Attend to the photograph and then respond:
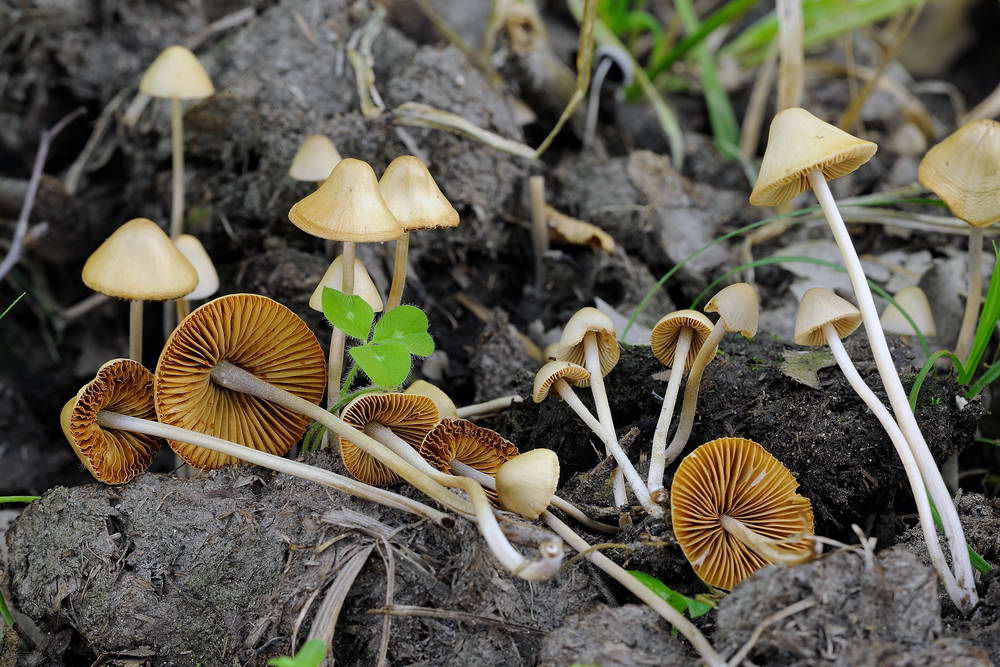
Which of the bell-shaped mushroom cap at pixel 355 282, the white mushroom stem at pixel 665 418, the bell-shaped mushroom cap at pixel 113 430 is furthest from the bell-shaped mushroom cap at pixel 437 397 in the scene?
the bell-shaped mushroom cap at pixel 113 430

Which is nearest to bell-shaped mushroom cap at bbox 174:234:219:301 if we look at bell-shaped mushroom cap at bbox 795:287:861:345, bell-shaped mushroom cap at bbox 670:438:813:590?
bell-shaped mushroom cap at bbox 670:438:813:590

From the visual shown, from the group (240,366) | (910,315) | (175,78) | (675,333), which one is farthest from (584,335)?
(175,78)

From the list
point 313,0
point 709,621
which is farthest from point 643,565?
point 313,0

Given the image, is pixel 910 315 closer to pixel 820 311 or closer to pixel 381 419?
pixel 820 311

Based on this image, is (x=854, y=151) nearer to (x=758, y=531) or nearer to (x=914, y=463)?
(x=914, y=463)

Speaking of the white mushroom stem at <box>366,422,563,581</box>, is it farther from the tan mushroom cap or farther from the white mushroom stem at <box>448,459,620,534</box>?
the tan mushroom cap
